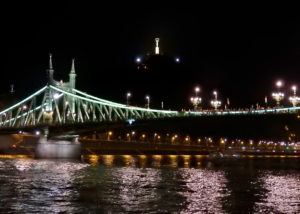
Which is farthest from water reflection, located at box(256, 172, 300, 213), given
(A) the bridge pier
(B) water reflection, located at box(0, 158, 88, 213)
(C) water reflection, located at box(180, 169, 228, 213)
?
(A) the bridge pier

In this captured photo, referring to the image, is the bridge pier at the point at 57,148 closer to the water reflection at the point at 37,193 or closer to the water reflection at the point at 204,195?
the water reflection at the point at 37,193

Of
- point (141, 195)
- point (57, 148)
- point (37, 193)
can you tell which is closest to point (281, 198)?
point (141, 195)

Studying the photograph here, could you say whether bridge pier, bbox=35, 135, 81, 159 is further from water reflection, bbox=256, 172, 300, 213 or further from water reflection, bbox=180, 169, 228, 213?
water reflection, bbox=256, 172, 300, 213

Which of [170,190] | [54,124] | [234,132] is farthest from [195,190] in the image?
[234,132]

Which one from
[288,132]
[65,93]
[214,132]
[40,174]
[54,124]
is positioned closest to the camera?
[40,174]

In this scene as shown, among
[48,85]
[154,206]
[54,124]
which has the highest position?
[48,85]

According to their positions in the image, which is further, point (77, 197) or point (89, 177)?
point (89, 177)

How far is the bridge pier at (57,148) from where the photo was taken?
71950 millimetres

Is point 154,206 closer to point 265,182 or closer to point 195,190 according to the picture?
point 195,190

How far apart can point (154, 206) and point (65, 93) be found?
60.5 meters

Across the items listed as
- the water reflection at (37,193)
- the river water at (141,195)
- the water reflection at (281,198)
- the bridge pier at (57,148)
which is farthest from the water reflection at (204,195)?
the bridge pier at (57,148)

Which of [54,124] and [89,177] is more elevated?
[54,124]

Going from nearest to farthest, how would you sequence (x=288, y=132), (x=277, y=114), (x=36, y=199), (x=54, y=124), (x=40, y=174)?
1. (x=36, y=199)
2. (x=40, y=174)
3. (x=277, y=114)
4. (x=54, y=124)
5. (x=288, y=132)

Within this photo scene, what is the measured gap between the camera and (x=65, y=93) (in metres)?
82.9
